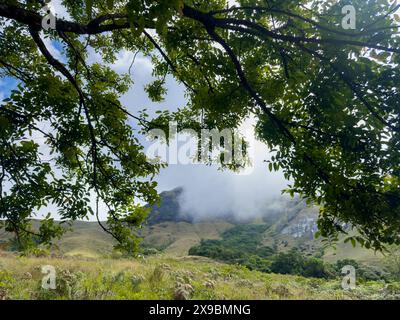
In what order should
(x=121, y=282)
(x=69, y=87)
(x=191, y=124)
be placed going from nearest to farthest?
(x=69, y=87) → (x=191, y=124) → (x=121, y=282)

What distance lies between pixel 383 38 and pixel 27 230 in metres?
7.50

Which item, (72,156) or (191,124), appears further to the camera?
(191,124)

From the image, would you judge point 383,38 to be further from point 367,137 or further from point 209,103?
point 209,103

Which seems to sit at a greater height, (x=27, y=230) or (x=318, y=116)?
(x=318, y=116)

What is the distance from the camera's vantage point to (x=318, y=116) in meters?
4.61
